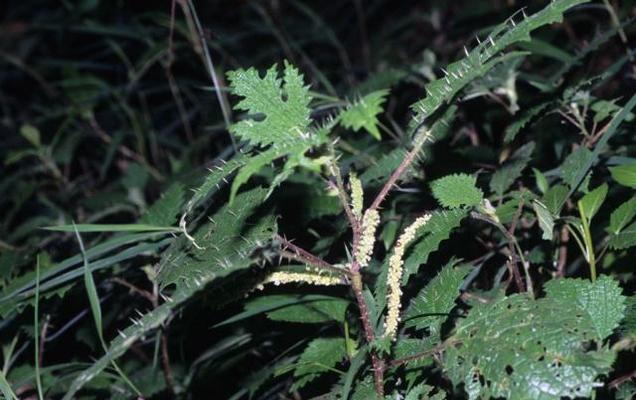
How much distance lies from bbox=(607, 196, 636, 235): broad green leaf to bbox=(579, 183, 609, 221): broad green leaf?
4cm

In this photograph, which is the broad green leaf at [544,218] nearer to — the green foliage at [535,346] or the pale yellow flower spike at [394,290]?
the green foliage at [535,346]

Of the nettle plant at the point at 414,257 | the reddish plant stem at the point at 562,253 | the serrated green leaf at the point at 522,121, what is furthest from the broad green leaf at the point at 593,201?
the serrated green leaf at the point at 522,121

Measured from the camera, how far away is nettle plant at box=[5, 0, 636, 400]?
810mm

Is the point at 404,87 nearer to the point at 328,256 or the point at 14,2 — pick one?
the point at 328,256

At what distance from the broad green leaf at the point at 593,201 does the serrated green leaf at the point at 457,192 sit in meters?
0.18

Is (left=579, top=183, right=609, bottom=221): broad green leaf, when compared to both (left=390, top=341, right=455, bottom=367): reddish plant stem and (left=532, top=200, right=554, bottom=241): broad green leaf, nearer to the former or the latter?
(left=532, top=200, right=554, bottom=241): broad green leaf

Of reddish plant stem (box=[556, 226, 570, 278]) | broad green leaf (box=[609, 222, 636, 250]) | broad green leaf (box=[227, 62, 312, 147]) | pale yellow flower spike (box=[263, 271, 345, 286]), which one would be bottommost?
reddish plant stem (box=[556, 226, 570, 278])

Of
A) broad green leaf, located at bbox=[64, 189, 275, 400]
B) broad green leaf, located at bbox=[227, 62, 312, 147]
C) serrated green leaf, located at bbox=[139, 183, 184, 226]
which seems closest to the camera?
broad green leaf, located at bbox=[227, 62, 312, 147]

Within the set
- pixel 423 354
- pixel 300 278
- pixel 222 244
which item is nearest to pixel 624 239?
pixel 423 354

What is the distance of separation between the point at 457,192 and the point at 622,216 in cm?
29

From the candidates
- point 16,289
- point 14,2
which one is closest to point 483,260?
point 16,289

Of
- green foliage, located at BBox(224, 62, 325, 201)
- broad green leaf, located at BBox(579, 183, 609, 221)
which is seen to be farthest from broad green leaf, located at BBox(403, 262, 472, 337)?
green foliage, located at BBox(224, 62, 325, 201)

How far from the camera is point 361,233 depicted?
34.9 inches

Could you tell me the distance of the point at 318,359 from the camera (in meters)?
1.08
